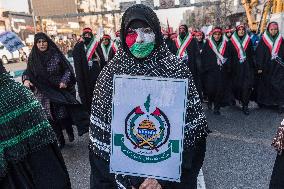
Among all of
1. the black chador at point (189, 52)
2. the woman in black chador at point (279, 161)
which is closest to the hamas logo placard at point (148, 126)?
the woman in black chador at point (279, 161)

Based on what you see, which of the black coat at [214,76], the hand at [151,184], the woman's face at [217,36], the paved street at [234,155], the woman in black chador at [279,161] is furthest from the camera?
the woman's face at [217,36]

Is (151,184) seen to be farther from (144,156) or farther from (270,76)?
(270,76)

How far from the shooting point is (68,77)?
18.2ft

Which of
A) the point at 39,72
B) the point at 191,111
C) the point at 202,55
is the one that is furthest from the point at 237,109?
the point at 191,111

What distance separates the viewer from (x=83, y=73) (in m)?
7.27

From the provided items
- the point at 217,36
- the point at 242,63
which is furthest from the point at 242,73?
the point at 217,36

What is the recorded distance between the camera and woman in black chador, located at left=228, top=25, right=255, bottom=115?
311 inches

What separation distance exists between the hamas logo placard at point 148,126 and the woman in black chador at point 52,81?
3554 mm

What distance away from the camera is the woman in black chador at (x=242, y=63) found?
25.9 ft

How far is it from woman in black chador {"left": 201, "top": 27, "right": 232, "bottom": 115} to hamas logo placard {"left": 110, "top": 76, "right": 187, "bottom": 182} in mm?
6192

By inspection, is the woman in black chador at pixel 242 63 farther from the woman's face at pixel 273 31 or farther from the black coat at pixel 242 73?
the woman's face at pixel 273 31

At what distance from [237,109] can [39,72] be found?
13.8ft

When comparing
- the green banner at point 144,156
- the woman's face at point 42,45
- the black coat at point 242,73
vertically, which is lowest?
the black coat at point 242,73

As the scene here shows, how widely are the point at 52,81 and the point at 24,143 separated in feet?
11.8
